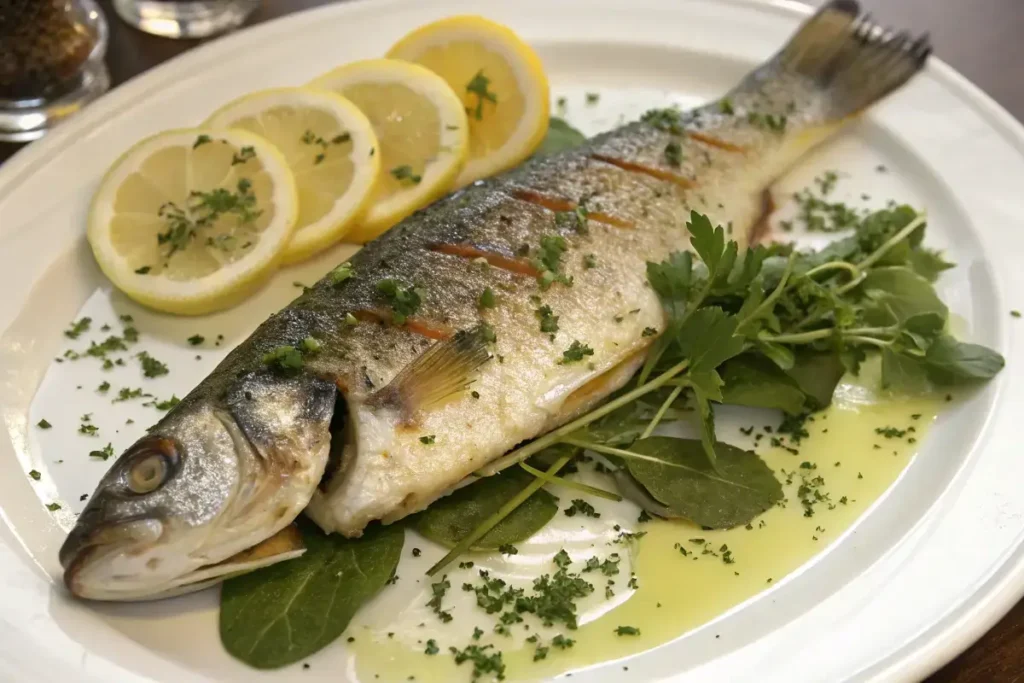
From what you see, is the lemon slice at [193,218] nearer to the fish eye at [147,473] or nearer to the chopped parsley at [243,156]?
the chopped parsley at [243,156]

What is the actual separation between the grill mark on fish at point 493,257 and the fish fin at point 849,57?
4.48ft

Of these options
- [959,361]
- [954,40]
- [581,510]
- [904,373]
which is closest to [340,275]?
[581,510]

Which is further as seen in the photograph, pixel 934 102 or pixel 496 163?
pixel 934 102

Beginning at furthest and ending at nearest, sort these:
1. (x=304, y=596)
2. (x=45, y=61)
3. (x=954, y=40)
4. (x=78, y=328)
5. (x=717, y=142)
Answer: (x=954, y=40) → (x=45, y=61) → (x=717, y=142) → (x=78, y=328) → (x=304, y=596)

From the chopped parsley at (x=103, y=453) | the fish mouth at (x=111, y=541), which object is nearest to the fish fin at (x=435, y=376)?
the fish mouth at (x=111, y=541)

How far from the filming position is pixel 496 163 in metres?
2.69

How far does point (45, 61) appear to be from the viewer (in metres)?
2.67

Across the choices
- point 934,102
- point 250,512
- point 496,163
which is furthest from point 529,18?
Answer: point 250,512

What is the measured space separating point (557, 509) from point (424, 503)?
31 centimetres

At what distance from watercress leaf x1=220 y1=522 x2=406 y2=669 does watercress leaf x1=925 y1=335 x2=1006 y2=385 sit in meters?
1.39

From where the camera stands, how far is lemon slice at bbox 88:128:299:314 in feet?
7.39

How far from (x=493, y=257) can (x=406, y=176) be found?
62 cm

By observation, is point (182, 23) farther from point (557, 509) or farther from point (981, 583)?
point (981, 583)

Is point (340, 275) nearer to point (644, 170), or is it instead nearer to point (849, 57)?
point (644, 170)
